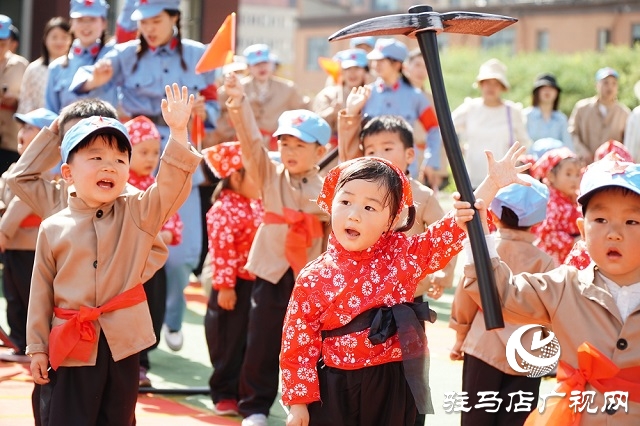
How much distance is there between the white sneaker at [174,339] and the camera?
739 cm

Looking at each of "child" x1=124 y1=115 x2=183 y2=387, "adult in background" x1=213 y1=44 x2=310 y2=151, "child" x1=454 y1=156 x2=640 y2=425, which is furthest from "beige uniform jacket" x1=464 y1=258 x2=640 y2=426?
"adult in background" x1=213 y1=44 x2=310 y2=151

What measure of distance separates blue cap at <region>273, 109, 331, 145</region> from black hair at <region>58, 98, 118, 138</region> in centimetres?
91

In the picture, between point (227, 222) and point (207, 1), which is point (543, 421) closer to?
point (227, 222)

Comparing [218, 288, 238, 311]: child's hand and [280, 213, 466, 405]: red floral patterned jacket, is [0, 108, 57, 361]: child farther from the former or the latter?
[280, 213, 466, 405]: red floral patterned jacket

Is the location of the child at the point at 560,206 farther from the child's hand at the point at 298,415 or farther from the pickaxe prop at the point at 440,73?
the pickaxe prop at the point at 440,73

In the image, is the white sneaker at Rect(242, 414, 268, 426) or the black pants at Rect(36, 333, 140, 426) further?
the white sneaker at Rect(242, 414, 268, 426)

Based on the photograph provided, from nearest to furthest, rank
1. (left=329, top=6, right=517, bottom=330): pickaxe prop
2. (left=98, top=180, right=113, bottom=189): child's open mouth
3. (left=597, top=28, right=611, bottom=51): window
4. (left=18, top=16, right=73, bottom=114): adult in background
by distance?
(left=329, top=6, right=517, bottom=330): pickaxe prop < (left=98, top=180, right=113, bottom=189): child's open mouth < (left=18, top=16, right=73, bottom=114): adult in background < (left=597, top=28, right=611, bottom=51): window

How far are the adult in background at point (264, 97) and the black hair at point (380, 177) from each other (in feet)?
21.3

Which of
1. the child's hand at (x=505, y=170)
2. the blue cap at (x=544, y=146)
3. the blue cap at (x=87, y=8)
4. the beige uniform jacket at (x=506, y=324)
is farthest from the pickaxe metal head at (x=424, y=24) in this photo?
the blue cap at (x=544, y=146)

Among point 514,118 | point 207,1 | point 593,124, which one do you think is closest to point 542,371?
point 514,118

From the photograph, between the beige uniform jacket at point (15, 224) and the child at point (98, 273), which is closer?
the child at point (98, 273)

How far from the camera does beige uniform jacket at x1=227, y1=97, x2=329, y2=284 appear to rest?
589 cm

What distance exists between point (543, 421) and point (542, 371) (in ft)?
3.39

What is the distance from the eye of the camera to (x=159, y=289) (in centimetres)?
679
